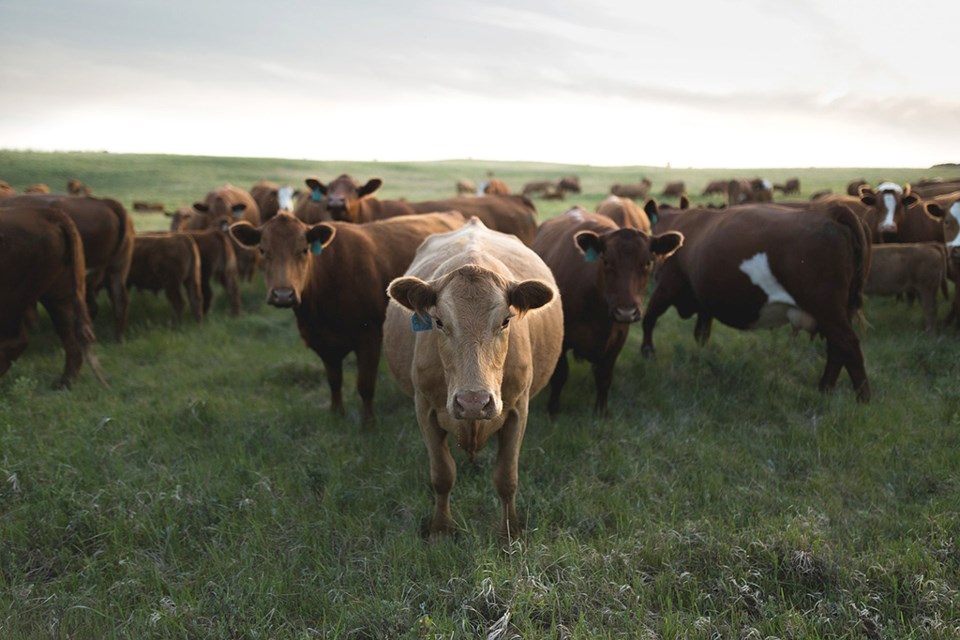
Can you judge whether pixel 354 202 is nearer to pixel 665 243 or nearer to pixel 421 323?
pixel 665 243

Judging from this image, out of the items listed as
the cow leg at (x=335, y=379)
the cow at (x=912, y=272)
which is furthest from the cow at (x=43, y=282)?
the cow at (x=912, y=272)

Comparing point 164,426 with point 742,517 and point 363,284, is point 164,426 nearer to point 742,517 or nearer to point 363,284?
point 363,284

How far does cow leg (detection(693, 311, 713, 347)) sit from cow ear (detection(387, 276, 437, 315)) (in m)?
5.74

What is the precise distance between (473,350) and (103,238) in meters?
7.87

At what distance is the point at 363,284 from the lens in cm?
649

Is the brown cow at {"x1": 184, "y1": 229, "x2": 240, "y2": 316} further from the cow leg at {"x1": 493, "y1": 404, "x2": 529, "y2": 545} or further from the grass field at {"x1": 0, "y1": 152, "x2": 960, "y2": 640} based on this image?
the cow leg at {"x1": 493, "y1": 404, "x2": 529, "y2": 545}

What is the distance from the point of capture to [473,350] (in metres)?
3.51

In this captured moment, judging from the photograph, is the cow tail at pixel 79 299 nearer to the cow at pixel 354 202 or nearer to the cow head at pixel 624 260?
the cow at pixel 354 202

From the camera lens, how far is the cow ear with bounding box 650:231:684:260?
6.02m

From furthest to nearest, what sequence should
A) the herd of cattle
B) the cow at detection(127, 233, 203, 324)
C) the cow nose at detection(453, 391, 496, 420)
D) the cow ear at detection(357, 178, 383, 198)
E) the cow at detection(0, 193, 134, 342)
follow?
the cow ear at detection(357, 178, 383, 198), the cow at detection(127, 233, 203, 324), the cow at detection(0, 193, 134, 342), the herd of cattle, the cow nose at detection(453, 391, 496, 420)

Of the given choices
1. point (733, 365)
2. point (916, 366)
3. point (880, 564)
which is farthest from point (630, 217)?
point (880, 564)

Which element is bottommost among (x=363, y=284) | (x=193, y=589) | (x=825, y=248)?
(x=193, y=589)

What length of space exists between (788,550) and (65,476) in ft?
16.1

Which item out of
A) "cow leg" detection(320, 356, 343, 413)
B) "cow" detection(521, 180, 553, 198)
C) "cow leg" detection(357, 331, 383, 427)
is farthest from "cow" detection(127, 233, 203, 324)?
"cow" detection(521, 180, 553, 198)
